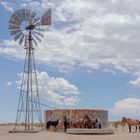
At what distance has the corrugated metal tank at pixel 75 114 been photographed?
50812 millimetres

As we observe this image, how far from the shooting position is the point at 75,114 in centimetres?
5109

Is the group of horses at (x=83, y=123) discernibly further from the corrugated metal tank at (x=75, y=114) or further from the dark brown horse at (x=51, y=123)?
the dark brown horse at (x=51, y=123)

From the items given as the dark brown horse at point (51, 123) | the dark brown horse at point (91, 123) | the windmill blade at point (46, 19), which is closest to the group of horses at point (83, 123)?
the dark brown horse at point (91, 123)

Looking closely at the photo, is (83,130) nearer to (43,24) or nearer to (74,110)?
(74,110)

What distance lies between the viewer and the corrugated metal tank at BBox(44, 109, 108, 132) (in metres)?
50.8

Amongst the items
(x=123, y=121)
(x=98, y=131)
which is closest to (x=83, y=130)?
(x=98, y=131)

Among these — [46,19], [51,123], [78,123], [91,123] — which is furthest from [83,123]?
[46,19]

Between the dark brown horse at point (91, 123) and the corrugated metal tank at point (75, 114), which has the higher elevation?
the corrugated metal tank at point (75, 114)

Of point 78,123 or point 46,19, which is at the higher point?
point 46,19

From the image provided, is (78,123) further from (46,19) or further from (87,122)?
(46,19)

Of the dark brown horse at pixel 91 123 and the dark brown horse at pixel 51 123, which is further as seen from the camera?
the dark brown horse at pixel 51 123

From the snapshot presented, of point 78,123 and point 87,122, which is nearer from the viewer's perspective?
point 87,122

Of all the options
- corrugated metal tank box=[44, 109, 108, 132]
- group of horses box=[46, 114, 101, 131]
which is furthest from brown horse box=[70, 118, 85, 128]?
corrugated metal tank box=[44, 109, 108, 132]

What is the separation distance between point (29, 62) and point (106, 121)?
10825 mm
